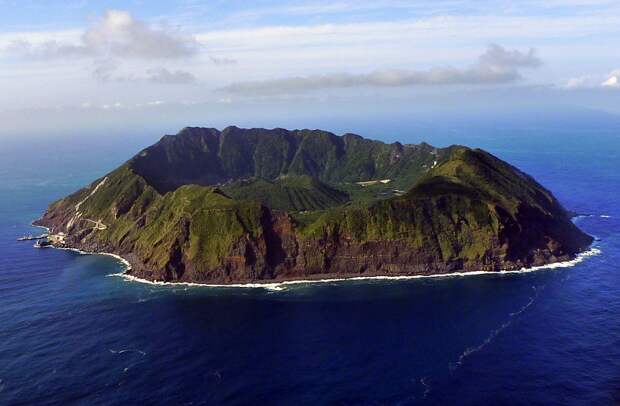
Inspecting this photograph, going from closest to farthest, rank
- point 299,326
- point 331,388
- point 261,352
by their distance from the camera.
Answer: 1. point 331,388
2. point 261,352
3. point 299,326

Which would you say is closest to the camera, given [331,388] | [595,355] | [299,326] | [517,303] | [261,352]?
[331,388]

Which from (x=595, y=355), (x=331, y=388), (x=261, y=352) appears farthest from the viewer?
(x=261, y=352)

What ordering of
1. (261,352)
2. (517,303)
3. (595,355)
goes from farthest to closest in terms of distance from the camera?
(517,303) < (261,352) < (595,355)

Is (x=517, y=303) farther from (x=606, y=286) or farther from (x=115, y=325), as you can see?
(x=115, y=325)

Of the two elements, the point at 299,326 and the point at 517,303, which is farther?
the point at 517,303

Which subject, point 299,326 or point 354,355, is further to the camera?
point 299,326

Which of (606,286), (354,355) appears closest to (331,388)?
(354,355)

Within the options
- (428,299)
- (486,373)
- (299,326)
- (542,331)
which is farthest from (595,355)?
(299,326)

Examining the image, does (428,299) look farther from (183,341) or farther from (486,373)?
(183,341)

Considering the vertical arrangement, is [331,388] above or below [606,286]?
below
